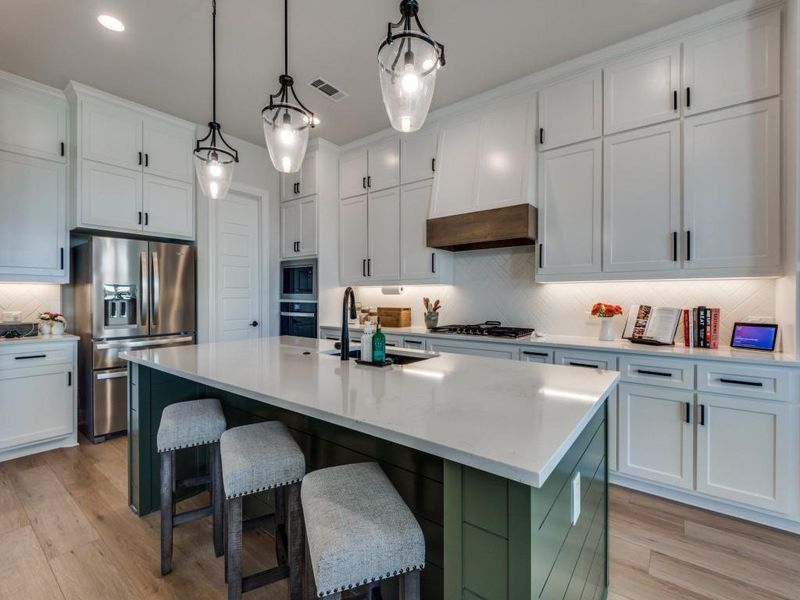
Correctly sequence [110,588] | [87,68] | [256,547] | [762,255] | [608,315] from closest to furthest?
1. [110,588]
2. [256,547]
3. [762,255]
4. [608,315]
5. [87,68]

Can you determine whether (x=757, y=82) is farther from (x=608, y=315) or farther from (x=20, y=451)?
(x=20, y=451)

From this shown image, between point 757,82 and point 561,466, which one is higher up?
point 757,82

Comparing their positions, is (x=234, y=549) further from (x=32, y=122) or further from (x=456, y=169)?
(x=32, y=122)

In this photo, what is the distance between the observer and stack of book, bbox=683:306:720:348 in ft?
8.26

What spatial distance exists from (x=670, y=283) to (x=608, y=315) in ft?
1.72

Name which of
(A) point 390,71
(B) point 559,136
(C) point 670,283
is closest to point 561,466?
(A) point 390,71

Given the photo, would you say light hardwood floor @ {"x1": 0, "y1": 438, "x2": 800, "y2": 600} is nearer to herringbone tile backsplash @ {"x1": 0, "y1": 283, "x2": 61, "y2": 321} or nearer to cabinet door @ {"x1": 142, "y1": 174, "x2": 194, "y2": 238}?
herringbone tile backsplash @ {"x1": 0, "y1": 283, "x2": 61, "y2": 321}

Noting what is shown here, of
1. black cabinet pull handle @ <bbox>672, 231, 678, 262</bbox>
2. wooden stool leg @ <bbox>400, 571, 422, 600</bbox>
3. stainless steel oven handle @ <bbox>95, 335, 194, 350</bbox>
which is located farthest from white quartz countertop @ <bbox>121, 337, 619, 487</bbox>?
stainless steel oven handle @ <bbox>95, 335, 194, 350</bbox>

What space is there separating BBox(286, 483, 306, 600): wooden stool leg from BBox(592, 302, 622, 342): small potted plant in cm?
241

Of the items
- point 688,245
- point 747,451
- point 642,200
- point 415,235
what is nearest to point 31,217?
point 415,235

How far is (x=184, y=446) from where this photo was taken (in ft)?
5.84

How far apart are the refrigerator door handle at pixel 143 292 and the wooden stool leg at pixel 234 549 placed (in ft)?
9.33

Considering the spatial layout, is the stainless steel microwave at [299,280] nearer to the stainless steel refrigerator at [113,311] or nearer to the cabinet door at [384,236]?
the cabinet door at [384,236]

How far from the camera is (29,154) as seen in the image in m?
3.15
